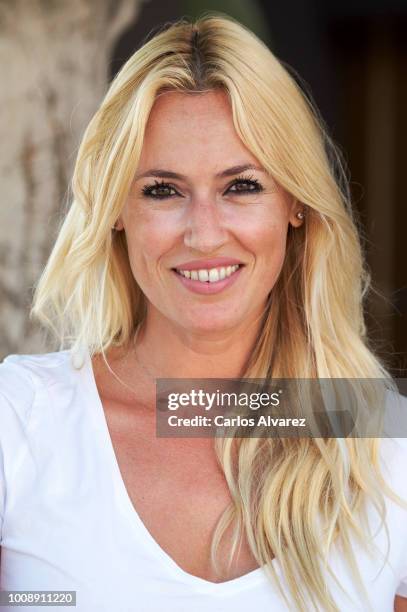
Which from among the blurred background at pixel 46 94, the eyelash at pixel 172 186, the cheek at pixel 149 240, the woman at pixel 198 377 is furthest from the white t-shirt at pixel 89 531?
the blurred background at pixel 46 94

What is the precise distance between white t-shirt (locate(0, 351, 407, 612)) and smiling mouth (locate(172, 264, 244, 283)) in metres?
0.30

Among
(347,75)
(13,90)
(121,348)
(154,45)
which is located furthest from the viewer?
(347,75)

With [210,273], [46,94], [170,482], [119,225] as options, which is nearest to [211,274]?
[210,273]

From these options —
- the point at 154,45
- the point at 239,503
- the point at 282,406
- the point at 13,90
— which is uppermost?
the point at 13,90

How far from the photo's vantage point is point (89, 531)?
173 cm

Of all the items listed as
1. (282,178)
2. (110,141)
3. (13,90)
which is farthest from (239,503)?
(13,90)

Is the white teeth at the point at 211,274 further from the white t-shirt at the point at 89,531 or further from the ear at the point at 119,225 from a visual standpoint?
the white t-shirt at the point at 89,531

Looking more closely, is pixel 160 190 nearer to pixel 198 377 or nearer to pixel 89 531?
pixel 198 377

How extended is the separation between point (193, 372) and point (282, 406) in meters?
0.20

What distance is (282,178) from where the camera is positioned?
1.82 metres

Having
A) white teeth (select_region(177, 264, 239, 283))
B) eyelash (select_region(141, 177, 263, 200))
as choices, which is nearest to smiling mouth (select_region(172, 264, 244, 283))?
white teeth (select_region(177, 264, 239, 283))

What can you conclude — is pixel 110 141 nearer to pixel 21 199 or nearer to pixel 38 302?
pixel 38 302

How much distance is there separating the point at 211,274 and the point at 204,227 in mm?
106

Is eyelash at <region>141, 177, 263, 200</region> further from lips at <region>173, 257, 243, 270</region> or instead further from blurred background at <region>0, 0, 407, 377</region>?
blurred background at <region>0, 0, 407, 377</region>
